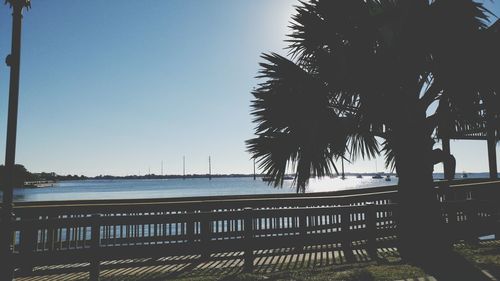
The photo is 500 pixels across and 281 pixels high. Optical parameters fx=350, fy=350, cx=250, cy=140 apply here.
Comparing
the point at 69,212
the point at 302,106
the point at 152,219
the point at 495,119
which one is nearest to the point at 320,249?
the point at 302,106

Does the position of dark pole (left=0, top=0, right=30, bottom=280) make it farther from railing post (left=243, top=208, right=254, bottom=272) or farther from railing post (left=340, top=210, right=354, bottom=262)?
railing post (left=340, top=210, right=354, bottom=262)

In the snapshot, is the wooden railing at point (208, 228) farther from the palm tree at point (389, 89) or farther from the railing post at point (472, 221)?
the palm tree at point (389, 89)

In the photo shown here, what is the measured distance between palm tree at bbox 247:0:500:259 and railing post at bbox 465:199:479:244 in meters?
1.89

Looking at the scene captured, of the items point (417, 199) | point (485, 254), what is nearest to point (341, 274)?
point (417, 199)

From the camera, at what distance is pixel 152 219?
20.6 feet

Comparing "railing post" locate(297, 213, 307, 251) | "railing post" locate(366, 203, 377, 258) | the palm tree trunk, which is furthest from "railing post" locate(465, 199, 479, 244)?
"railing post" locate(297, 213, 307, 251)

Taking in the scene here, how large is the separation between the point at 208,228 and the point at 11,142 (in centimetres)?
385

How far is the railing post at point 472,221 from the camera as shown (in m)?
8.23

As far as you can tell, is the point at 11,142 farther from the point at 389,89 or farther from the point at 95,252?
the point at 389,89

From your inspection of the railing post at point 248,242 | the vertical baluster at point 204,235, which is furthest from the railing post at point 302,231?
the vertical baluster at point 204,235

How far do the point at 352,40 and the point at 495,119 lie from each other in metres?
3.50

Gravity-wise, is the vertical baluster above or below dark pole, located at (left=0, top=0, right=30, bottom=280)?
below

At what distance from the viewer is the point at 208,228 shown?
7.27 metres

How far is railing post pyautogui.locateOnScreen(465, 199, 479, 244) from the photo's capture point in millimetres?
8234
